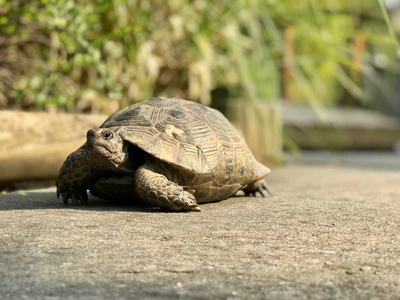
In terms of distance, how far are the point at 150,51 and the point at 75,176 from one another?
10.5ft

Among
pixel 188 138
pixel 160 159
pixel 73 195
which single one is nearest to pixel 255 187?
pixel 188 138

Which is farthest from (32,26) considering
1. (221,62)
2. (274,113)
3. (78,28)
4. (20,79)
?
(274,113)

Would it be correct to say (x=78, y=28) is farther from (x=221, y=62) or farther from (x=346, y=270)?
(x=346, y=270)

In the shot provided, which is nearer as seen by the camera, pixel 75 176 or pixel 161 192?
pixel 161 192

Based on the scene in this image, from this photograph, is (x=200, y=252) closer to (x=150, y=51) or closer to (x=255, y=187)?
(x=255, y=187)

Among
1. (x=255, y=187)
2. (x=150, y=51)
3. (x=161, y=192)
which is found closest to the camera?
(x=161, y=192)

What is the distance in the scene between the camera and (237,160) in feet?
9.11

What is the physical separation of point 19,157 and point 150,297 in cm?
253

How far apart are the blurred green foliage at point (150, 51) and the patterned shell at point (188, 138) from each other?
4.38 feet

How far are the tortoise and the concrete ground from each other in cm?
10

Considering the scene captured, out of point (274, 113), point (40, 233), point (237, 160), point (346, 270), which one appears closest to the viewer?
point (346, 270)

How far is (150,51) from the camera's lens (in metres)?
5.62

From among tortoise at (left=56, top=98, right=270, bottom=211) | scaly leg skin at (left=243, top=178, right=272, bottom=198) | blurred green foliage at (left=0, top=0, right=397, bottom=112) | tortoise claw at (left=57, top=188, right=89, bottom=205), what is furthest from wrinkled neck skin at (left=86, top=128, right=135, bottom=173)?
blurred green foliage at (left=0, top=0, right=397, bottom=112)

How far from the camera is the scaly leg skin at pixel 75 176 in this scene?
262cm
